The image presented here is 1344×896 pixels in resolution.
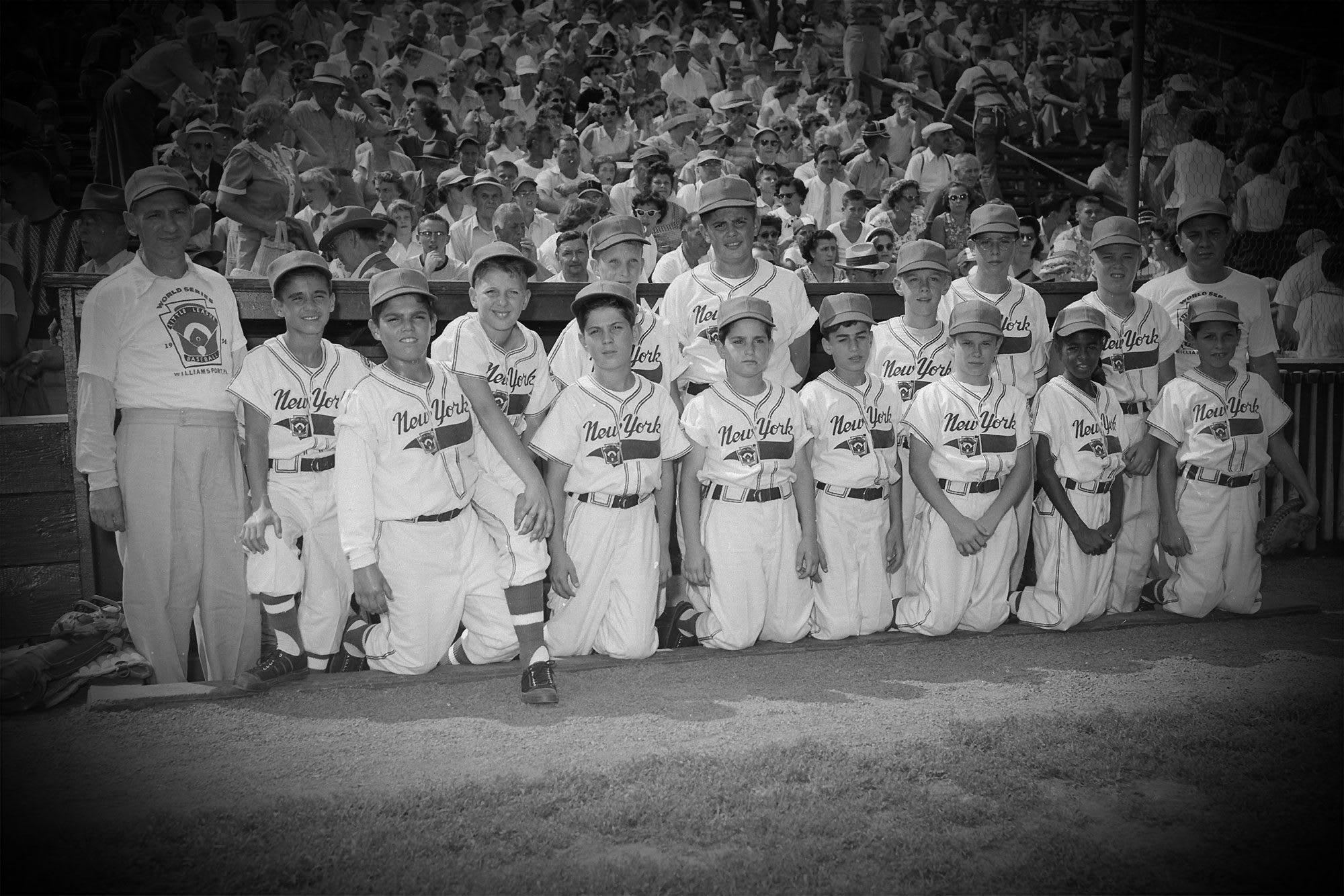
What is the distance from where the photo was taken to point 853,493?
5125 millimetres

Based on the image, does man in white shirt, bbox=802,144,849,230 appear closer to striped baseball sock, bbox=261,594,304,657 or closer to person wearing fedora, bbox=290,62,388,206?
person wearing fedora, bbox=290,62,388,206

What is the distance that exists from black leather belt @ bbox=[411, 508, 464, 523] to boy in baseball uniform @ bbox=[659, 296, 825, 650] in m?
1.00

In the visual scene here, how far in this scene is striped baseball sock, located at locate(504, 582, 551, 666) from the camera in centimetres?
436

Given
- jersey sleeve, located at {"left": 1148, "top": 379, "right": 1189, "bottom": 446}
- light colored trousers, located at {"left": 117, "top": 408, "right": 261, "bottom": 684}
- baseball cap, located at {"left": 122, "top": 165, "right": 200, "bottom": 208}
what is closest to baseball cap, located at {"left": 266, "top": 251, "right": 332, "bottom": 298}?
baseball cap, located at {"left": 122, "top": 165, "right": 200, "bottom": 208}

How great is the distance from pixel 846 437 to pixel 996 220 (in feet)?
4.63

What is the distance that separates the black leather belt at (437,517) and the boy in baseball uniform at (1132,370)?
322cm

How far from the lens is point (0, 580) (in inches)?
187

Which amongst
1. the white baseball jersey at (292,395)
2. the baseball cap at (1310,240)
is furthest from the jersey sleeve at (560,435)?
the baseball cap at (1310,240)

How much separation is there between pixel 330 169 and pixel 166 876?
6.78m

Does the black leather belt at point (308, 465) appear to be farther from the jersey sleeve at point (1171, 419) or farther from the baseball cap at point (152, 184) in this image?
the jersey sleeve at point (1171, 419)

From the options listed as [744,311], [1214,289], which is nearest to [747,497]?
[744,311]

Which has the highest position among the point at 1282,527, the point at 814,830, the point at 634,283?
the point at 634,283

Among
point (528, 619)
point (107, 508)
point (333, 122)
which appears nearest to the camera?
point (107, 508)

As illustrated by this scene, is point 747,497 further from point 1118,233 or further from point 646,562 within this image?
point 1118,233
